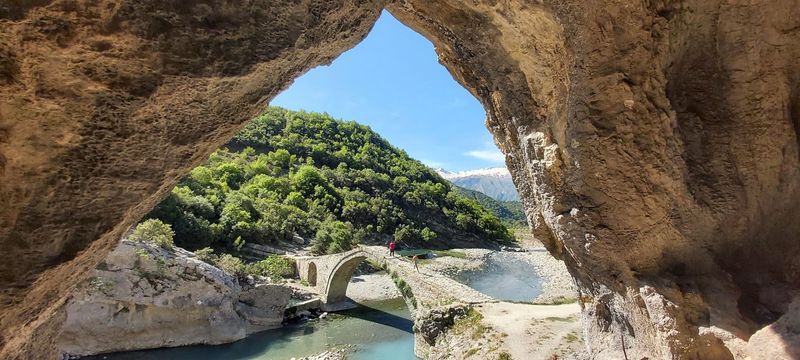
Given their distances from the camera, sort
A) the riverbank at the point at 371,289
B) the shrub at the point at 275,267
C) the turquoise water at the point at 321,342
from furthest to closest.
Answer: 1. the shrub at the point at 275,267
2. the riverbank at the point at 371,289
3. the turquoise water at the point at 321,342

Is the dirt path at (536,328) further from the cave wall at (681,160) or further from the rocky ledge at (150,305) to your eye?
the rocky ledge at (150,305)

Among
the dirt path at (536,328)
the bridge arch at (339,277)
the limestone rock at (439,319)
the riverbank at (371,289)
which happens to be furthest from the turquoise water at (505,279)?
the limestone rock at (439,319)

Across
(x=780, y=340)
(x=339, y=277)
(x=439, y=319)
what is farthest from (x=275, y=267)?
(x=780, y=340)

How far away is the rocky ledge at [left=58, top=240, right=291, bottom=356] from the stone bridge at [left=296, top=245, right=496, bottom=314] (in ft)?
24.7

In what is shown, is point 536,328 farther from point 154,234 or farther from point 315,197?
point 315,197

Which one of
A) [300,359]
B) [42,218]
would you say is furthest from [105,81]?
[300,359]

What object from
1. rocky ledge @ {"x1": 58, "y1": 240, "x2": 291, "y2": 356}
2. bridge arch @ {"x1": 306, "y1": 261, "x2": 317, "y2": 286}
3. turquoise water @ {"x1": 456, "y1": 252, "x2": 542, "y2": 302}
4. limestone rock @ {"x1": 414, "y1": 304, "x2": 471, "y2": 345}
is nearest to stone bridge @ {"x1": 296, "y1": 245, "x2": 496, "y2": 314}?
bridge arch @ {"x1": 306, "y1": 261, "x2": 317, "y2": 286}

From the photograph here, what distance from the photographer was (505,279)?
1455 inches

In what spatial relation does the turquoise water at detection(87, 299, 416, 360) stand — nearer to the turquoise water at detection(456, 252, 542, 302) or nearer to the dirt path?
the dirt path

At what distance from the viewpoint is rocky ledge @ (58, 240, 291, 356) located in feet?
56.2

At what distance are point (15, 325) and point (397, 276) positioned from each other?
19.5 metres

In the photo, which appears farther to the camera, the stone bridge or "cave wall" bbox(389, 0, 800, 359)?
the stone bridge

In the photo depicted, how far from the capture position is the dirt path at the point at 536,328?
40.8 feet

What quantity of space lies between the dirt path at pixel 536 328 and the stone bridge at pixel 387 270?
143cm
